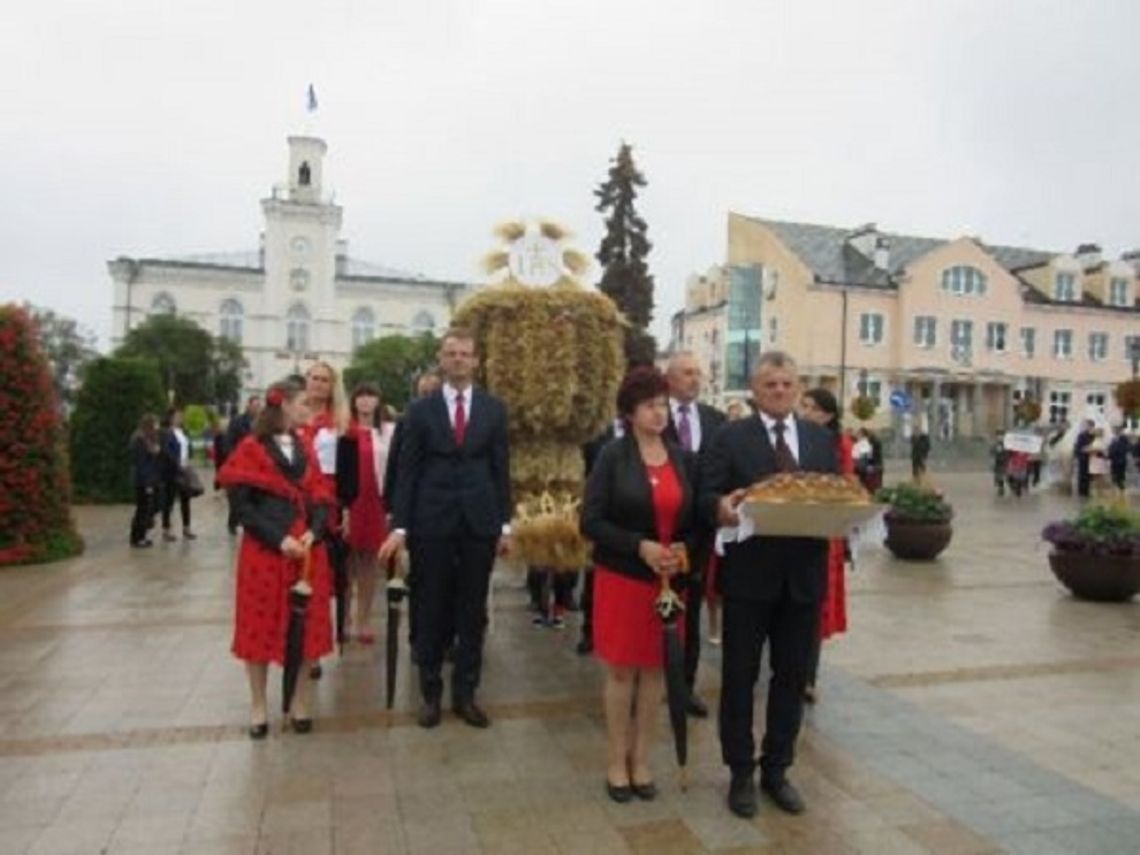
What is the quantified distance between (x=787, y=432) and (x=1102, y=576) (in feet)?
22.3

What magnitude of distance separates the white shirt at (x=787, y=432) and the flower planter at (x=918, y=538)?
27.5 feet

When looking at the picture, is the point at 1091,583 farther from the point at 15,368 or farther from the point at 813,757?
the point at 15,368

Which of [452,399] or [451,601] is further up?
[452,399]

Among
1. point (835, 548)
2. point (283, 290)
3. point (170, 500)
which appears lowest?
point (170, 500)

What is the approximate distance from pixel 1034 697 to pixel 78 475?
18943mm

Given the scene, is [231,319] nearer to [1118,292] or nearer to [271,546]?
[1118,292]

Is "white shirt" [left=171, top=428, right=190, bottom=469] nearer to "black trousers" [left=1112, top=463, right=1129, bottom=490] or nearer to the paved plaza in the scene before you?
the paved plaza

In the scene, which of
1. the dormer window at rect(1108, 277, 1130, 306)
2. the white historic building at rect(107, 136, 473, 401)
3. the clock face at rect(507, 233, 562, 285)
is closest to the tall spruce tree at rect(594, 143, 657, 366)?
the dormer window at rect(1108, 277, 1130, 306)

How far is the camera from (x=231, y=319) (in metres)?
91.2

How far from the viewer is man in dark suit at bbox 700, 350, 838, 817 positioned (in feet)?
14.8

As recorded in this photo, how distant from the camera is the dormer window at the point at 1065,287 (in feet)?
179

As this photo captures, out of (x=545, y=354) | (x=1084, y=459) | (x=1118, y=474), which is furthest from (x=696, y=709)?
(x=1084, y=459)

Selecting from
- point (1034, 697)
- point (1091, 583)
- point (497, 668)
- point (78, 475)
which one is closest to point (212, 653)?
point (497, 668)

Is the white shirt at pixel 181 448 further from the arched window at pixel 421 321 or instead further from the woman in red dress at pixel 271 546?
the arched window at pixel 421 321
